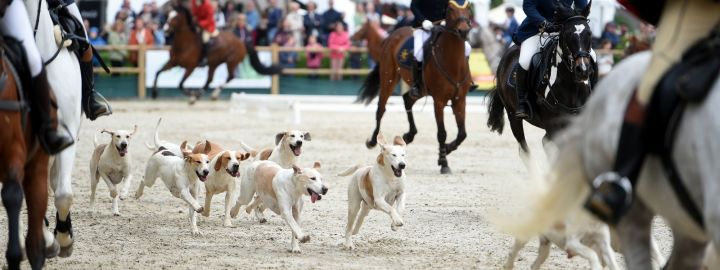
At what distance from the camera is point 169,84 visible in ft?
98.9

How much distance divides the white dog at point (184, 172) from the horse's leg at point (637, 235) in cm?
554

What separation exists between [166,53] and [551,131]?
63.2 feet

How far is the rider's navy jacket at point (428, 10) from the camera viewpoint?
17183 mm

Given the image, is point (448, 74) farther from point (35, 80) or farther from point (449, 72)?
point (35, 80)

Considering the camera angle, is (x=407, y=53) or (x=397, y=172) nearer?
(x=397, y=172)

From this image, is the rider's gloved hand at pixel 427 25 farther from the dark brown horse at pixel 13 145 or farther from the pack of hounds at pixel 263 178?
the dark brown horse at pixel 13 145

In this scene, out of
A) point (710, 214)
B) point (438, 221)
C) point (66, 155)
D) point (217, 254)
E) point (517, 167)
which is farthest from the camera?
point (517, 167)

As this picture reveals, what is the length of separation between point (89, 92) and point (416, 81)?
27.1ft

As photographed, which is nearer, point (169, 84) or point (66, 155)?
point (66, 155)

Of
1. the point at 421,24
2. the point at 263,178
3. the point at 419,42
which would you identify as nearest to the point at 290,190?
the point at 263,178

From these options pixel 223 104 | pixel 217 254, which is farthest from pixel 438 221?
pixel 223 104

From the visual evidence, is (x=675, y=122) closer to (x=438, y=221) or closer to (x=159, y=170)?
(x=438, y=221)

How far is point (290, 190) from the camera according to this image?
9.75 meters

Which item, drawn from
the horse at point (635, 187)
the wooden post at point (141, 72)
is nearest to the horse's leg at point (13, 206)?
the horse at point (635, 187)
